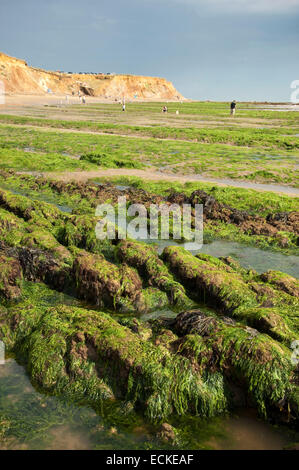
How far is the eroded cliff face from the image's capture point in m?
91.7

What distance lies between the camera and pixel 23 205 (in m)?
10.3

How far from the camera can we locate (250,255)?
9242 mm

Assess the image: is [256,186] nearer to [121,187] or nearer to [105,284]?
[121,187]

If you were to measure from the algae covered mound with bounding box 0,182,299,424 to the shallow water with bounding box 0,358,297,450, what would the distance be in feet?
0.56

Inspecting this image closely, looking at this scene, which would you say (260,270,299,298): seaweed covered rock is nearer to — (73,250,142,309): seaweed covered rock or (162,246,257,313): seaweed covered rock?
(162,246,257,313): seaweed covered rock

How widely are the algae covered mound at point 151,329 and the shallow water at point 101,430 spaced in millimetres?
169

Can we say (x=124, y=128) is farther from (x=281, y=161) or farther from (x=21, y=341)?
(x=21, y=341)

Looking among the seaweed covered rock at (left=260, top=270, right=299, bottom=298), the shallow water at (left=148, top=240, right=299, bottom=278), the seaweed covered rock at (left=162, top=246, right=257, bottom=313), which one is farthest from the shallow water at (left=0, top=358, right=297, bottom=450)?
the shallow water at (left=148, top=240, right=299, bottom=278)

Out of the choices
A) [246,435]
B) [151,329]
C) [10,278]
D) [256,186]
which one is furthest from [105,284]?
[256,186]

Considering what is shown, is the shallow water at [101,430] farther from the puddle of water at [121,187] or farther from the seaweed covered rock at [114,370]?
the puddle of water at [121,187]

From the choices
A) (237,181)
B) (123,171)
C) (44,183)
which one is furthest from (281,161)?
(44,183)
